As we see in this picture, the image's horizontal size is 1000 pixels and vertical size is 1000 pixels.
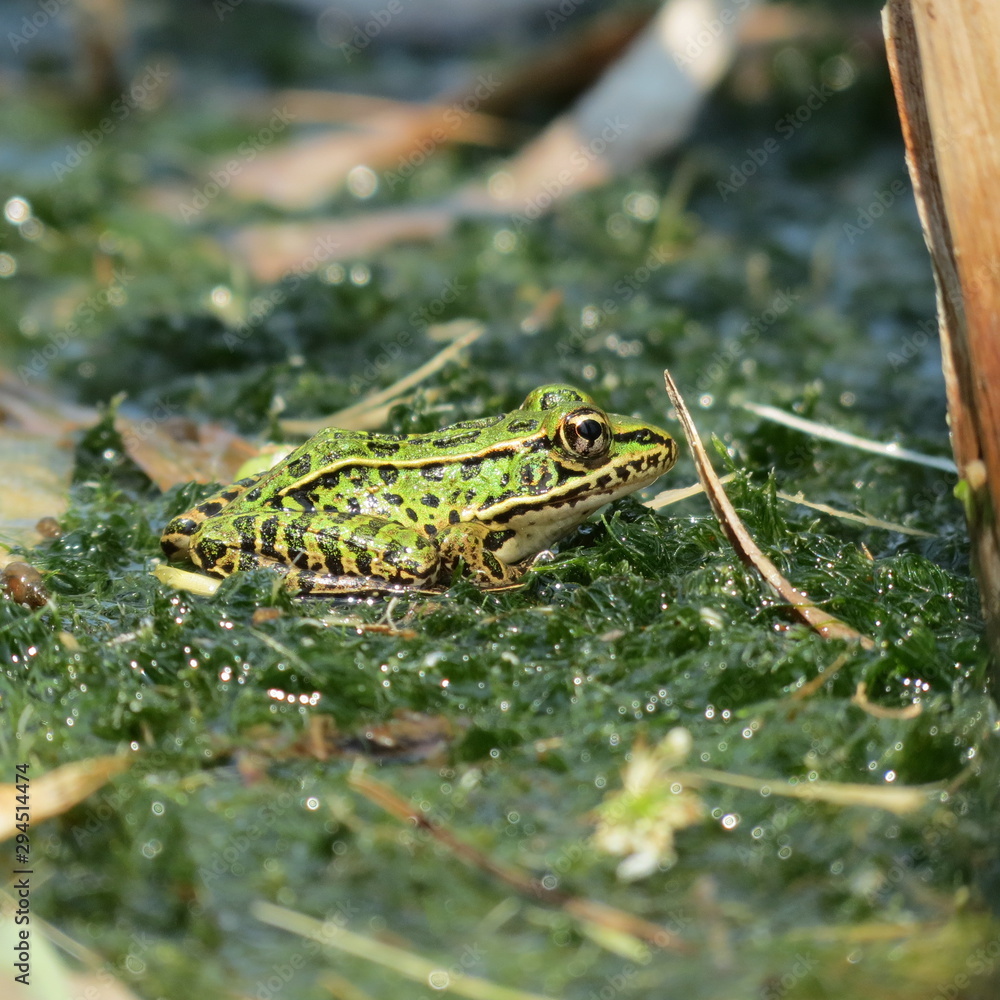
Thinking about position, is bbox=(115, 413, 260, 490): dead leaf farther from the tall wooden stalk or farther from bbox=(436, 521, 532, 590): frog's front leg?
the tall wooden stalk

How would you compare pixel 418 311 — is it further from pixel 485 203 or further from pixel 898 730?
pixel 898 730

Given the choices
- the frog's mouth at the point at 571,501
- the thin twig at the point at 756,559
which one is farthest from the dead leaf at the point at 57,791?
the thin twig at the point at 756,559

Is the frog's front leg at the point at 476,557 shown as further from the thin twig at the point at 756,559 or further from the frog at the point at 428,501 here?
the thin twig at the point at 756,559

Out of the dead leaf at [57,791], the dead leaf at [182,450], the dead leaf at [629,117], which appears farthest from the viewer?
the dead leaf at [629,117]

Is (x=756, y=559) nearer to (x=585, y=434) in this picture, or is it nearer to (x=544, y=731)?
(x=585, y=434)

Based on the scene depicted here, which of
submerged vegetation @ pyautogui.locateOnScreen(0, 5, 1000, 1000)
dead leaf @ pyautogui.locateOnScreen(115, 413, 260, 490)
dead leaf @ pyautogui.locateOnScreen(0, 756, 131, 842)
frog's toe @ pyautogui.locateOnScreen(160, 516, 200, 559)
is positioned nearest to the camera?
submerged vegetation @ pyautogui.locateOnScreen(0, 5, 1000, 1000)

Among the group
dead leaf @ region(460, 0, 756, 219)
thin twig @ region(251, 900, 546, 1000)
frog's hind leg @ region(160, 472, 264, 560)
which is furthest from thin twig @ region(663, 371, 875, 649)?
dead leaf @ region(460, 0, 756, 219)

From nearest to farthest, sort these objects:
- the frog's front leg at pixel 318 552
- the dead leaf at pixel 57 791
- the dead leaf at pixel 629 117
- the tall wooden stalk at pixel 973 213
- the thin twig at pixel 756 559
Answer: the dead leaf at pixel 57 791, the tall wooden stalk at pixel 973 213, the thin twig at pixel 756 559, the frog's front leg at pixel 318 552, the dead leaf at pixel 629 117
